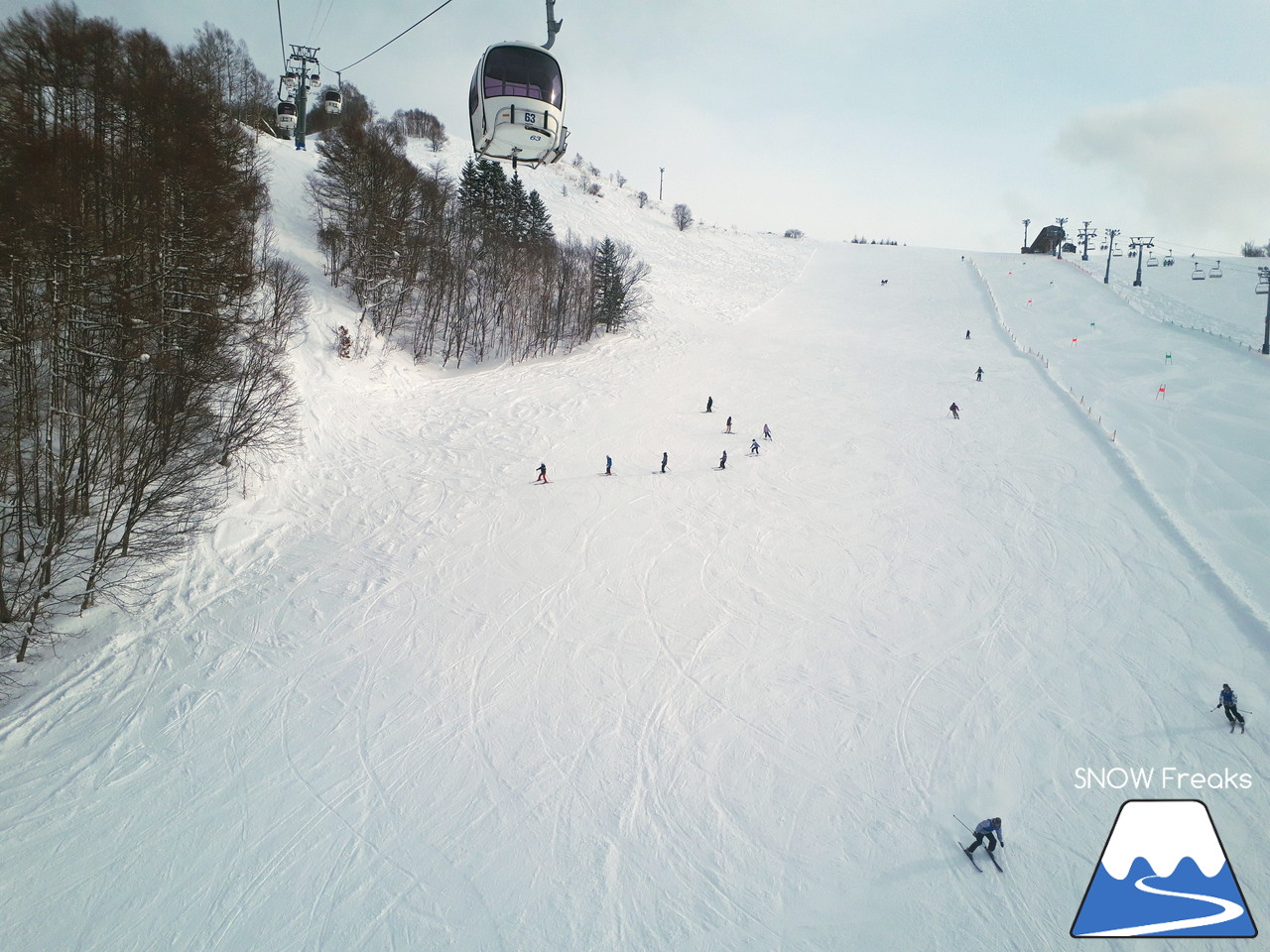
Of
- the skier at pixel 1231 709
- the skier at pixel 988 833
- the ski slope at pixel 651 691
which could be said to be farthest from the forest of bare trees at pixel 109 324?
the skier at pixel 1231 709

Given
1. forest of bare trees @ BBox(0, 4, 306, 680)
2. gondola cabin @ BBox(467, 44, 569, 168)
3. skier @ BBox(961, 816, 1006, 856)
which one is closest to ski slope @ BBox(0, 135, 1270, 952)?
skier @ BBox(961, 816, 1006, 856)

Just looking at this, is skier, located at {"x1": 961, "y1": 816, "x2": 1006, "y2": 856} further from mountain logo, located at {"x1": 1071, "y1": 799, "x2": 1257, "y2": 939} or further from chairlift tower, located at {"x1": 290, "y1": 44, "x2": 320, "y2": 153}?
chairlift tower, located at {"x1": 290, "y1": 44, "x2": 320, "y2": 153}

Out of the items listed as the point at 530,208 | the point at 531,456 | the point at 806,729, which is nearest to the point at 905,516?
the point at 806,729

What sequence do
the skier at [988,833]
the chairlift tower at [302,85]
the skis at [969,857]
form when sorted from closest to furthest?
1. the skier at [988,833]
2. the skis at [969,857]
3. the chairlift tower at [302,85]

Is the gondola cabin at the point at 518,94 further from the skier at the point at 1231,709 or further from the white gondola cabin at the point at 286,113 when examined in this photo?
the white gondola cabin at the point at 286,113

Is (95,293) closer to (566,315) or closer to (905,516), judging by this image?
(905,516)

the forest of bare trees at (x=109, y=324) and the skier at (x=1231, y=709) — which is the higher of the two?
the forest of bare trees at (x=109, y=324)
